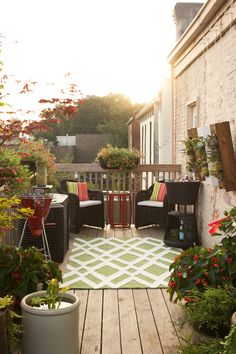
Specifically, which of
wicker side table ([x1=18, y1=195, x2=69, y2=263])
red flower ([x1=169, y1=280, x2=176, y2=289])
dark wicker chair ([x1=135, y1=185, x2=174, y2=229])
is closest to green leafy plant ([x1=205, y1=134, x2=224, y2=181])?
red flower ([x1=169, y1=280, x2=176, y2=289])

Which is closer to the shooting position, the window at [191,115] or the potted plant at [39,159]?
the potted plant at [39,159]

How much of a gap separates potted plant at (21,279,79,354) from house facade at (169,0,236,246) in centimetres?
235

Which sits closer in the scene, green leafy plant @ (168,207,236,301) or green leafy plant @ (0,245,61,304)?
green leafy plant @ (0,245,61,304)

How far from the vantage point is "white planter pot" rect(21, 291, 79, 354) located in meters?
2.84

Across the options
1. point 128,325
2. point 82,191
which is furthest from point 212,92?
point 128,325

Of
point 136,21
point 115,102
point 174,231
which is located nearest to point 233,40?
point 174,231

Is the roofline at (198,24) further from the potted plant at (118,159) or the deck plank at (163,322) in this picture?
the deck plank at (163,322)

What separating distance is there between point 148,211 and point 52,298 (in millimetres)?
4507

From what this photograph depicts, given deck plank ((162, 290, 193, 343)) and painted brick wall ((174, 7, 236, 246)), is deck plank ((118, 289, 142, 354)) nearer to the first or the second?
deck plank ((162, 290, 193, 343))

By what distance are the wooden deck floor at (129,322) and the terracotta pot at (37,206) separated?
82 centimetres

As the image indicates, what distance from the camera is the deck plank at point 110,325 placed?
325cm

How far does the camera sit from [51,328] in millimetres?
2846

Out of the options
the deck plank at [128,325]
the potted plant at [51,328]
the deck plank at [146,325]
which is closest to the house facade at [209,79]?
the deck plank at [146,325]

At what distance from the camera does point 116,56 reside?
11.8 meters
